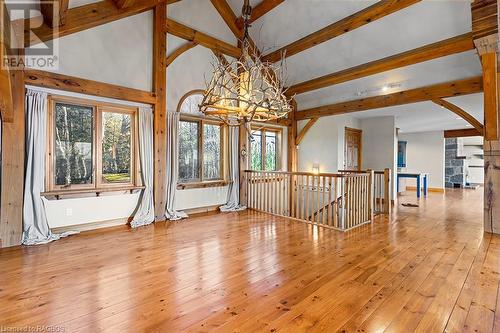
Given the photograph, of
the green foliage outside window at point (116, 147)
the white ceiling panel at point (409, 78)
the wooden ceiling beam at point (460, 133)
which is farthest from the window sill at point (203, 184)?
the wooden ceiling beam at point (460, 133)

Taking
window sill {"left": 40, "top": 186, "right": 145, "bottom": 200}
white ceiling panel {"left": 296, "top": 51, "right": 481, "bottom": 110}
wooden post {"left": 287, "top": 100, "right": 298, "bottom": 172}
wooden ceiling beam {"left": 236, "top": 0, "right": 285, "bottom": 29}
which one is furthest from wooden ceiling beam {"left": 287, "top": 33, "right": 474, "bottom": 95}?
window sill {"left": 40, "top": 186, "right": 145, "bottom": 200}

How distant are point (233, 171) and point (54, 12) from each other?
4.34m

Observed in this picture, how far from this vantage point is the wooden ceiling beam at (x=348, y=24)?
428cm

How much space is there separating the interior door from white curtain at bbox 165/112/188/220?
18.1 feet

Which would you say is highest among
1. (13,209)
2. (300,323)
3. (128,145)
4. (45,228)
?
(128,145)

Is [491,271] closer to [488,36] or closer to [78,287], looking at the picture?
[488,36]

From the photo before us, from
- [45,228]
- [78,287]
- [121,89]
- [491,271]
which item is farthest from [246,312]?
[121,89]

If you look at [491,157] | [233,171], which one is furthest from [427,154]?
[233,171]

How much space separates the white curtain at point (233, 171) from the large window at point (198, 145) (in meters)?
0.23

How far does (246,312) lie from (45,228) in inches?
142

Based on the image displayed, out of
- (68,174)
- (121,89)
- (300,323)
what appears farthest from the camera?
(121,89)

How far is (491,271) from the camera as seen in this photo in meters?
2.87

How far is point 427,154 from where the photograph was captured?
35.3 ft
